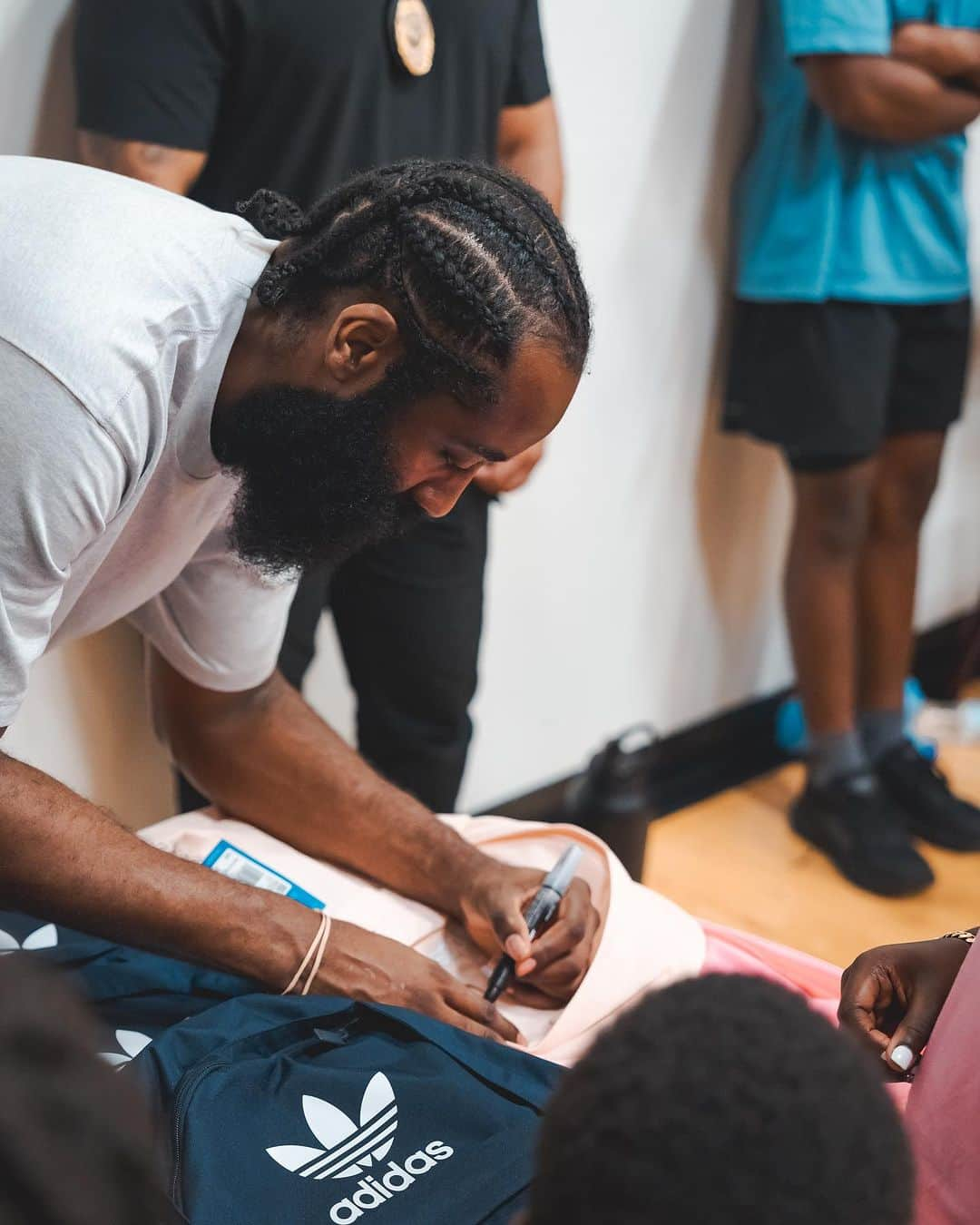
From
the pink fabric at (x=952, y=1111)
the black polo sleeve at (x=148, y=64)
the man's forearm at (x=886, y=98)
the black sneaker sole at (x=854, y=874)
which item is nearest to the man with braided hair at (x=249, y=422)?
the black polo sleeve at (x=148, y=64)

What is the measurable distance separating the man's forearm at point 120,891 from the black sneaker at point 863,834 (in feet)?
4.69

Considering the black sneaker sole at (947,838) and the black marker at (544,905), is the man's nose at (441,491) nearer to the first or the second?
the black marker at (544,905)

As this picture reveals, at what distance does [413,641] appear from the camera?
1.67 m

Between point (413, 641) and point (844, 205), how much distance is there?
38.2 inches

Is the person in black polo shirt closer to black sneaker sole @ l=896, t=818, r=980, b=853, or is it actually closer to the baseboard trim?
the baseboard trim

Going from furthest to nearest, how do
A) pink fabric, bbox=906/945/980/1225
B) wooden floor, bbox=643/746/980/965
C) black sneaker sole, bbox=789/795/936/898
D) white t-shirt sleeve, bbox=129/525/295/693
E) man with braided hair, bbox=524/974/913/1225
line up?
1. black sneaker sole, bbox=789/795/936/898
2. wooden floor, bbox=643/746/980/965
3. white t-shirt sleeve, bbox=129/525/295/693
4. pink fabric, bbox=906/945/980/1225
5. man with braided hair, bbox=524/974/913/1225

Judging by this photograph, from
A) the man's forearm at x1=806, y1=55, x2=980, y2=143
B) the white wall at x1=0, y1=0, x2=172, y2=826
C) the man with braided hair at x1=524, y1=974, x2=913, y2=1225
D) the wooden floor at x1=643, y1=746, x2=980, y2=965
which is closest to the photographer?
the man with braided hair at x1=524, y1=974, x2=913, y2=1225

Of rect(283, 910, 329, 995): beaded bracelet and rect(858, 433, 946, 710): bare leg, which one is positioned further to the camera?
rect(858, 433, 946, 710): bare leg

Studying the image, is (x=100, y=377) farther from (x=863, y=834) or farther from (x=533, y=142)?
(x=863, y=834)

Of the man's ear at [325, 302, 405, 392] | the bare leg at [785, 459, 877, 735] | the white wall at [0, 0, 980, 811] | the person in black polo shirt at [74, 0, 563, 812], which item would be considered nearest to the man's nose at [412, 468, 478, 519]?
the man's ear at [325, 302, 405, 392]

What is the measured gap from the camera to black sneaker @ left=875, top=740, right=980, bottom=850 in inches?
91.9

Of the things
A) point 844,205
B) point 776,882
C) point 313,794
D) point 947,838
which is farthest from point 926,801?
point 313,794

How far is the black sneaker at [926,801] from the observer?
2334 mm

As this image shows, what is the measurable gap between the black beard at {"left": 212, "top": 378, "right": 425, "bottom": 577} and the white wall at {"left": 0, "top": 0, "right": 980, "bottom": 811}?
1.88ft
